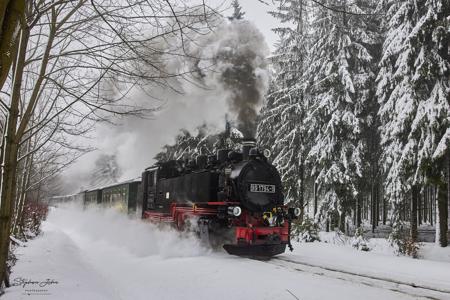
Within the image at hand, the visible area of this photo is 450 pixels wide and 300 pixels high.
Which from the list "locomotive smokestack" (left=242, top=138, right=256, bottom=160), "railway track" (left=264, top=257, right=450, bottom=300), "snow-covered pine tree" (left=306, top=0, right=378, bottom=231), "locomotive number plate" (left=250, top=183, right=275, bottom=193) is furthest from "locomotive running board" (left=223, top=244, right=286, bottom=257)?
"snow-covered pine tree" (left=306, top=0, right=378, bottom=231)

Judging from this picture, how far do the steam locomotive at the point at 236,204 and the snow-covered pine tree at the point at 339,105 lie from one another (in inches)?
383

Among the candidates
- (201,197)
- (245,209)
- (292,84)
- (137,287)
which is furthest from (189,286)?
(292,84)

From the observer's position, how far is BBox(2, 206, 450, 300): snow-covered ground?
6.77m

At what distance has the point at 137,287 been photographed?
302 inches

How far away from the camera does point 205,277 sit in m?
8.20

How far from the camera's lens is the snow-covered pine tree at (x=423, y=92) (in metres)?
14.9

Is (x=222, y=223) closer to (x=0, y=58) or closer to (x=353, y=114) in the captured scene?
(x=0, y=58)

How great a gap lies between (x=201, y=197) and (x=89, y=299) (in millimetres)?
6263

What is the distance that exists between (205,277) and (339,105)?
15828 millimetres

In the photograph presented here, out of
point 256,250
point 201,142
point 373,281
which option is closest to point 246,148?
point 256,250

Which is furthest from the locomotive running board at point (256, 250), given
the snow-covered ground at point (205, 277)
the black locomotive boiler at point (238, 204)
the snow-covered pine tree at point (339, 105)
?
the snow-covered pine tree at point (339, 105)

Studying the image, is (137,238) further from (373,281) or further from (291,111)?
(291,111)

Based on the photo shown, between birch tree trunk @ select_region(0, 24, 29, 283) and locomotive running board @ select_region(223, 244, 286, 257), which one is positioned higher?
birch tree trunk @ select_region(0, 24, 29, 283)

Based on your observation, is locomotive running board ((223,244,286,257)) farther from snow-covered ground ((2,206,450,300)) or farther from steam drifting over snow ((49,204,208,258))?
steam drifting over snow ((49,204,208,258))
